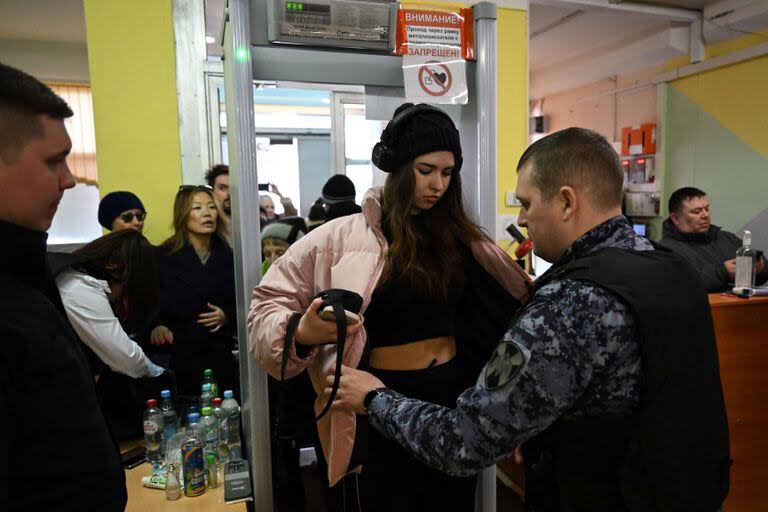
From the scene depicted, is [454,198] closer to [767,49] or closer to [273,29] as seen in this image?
[273,29]

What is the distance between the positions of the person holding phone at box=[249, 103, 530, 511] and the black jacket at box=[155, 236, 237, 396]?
1369 mm

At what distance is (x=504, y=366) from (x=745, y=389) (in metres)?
2.09

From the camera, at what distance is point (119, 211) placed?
8.64 ft

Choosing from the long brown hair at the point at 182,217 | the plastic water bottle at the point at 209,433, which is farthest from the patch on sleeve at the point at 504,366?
the long brown hair at the point at 182,217

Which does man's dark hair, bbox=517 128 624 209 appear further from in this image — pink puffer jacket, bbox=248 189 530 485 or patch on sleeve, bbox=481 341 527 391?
pink puffer jacket, bbox=248 189 530 485

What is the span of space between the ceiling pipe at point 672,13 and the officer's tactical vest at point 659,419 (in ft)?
14.1

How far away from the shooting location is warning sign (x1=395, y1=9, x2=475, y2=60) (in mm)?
1541

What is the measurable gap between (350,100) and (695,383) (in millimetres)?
3500

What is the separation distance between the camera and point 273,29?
1377 millimetres

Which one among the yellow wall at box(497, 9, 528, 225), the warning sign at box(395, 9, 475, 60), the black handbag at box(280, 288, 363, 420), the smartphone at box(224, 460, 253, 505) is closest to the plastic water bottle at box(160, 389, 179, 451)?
the smartphone at box(224, 460, 253, 505)

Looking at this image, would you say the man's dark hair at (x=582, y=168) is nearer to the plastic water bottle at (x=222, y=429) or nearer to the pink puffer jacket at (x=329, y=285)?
the pink puffer jacket at (x=329, y=285)

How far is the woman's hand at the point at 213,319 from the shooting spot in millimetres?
2525

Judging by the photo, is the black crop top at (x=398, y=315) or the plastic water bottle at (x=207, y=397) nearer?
the black crop top at (x=398, y=315)

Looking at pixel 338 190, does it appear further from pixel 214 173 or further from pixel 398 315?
pixel 398 315
